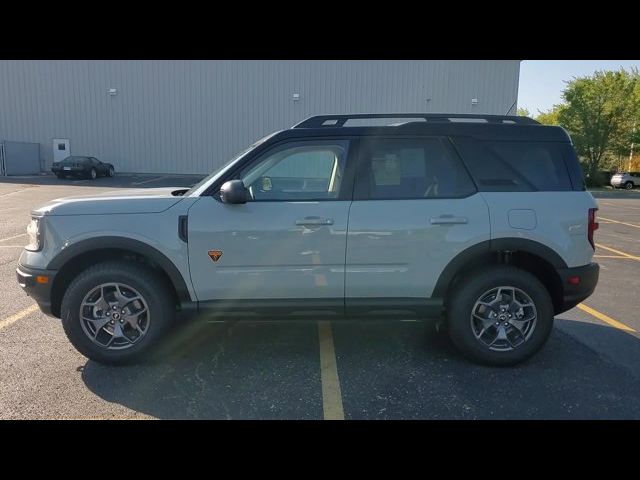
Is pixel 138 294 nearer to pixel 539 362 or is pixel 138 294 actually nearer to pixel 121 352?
pixel 121 352

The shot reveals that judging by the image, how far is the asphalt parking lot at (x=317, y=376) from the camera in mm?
2941

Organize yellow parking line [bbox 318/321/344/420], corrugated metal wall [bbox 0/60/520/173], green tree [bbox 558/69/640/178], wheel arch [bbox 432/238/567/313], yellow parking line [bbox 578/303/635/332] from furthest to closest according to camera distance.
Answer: green tree [bbox 558/69/640/178], corrugated metal wall [bbox 0/60/520/173], yellow parking line [bbox 578/303/635/332], wheel arch [bbox 432/238/567/313], yellow parking line [bbox 318/321/344/420]

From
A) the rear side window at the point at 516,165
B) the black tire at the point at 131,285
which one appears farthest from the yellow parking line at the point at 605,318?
the black tire at the point at 131,285

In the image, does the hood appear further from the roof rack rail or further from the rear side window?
the rear side window

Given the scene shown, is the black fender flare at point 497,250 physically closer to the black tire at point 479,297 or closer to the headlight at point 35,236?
the black tire at point 479,297

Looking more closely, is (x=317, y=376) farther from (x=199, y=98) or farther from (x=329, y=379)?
(x=199, y=98)

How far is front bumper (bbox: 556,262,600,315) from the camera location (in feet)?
11.5

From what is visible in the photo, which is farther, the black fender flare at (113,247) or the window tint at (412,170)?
the window tint at (412,170)

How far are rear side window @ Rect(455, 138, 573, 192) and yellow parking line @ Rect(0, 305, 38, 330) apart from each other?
460 centimetres

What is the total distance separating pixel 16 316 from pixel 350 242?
11.9 feet

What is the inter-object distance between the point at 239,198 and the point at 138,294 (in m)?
1.15

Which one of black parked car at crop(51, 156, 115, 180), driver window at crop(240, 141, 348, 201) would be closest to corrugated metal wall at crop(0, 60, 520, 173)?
black parked car at crop(51, 156, 115, 180)

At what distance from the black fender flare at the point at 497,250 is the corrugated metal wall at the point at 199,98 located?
2351 centimetres

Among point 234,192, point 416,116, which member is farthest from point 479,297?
point 234,192
